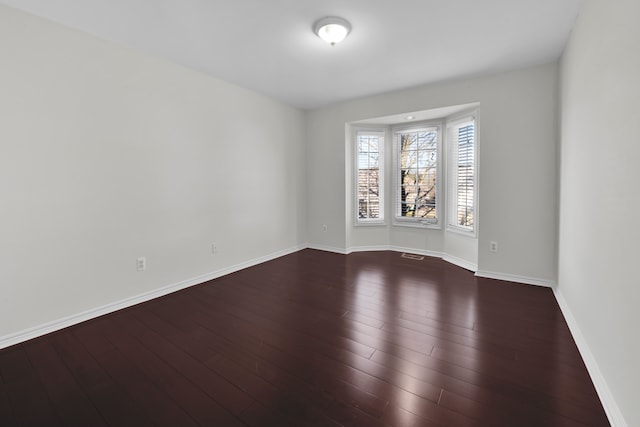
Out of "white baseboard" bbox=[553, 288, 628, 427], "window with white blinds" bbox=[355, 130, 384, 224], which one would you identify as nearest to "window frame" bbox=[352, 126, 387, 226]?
"window with white blinds" bbox=[355, 130, 384, 224]

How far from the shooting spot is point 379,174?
16.3 feet

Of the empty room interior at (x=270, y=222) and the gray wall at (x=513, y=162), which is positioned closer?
the empty room interior at (x=270, y=222)

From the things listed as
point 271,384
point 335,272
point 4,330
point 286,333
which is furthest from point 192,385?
point 335,272

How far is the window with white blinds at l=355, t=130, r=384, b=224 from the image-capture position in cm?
491

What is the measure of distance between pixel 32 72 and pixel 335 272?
354 centimetres

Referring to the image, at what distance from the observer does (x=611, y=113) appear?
153 centimetres

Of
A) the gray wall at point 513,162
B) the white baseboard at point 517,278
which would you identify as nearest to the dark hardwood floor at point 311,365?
the white baseboard at point 517,278

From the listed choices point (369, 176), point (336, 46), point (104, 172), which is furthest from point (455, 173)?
point (104, 172)

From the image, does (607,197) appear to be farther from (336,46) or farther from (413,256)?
(413,256)

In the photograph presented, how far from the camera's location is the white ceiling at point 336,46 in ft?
6.95

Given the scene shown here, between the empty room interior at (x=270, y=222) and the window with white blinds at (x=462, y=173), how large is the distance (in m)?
0.04

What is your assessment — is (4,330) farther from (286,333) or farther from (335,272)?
(335,272)

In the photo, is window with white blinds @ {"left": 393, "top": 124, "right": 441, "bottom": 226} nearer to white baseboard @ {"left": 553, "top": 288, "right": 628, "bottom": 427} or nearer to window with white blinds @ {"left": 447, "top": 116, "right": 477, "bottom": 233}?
window with white blinds @ {"left": 447, "top": 116, "right": 477, "bottom": 233}

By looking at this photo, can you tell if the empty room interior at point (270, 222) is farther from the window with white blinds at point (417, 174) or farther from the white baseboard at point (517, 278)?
the window with white blinds at point (417, 174)
